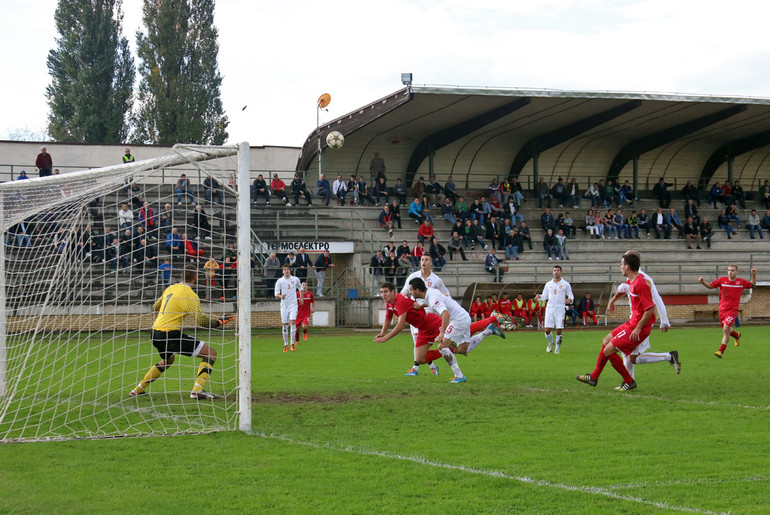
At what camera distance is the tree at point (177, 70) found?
53.5 m

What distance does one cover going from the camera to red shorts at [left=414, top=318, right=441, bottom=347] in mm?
13680

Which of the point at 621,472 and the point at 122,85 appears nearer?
the point at 621,472

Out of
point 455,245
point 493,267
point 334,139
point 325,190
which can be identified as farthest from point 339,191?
point 493,267

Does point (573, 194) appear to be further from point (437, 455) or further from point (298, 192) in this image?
point (437, 455)

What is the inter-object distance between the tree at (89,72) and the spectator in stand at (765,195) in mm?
39228

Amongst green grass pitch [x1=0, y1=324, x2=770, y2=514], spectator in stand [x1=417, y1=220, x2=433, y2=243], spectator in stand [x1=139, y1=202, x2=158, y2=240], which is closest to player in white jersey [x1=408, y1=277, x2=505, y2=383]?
green grass pitch [x1=0, y1=324, x2=770, y2=514]

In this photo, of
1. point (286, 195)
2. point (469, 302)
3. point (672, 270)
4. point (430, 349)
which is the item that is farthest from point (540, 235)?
point (430, 349)

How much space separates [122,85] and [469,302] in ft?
112

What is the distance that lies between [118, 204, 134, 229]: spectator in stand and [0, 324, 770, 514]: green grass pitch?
10.3 feet

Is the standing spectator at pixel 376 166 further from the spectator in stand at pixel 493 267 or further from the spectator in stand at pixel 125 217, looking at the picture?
the spectator in stand at pixel 125 217

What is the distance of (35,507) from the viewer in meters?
6.14

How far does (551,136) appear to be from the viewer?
133 ft

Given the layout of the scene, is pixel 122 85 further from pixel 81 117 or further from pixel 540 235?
pixel 540 235

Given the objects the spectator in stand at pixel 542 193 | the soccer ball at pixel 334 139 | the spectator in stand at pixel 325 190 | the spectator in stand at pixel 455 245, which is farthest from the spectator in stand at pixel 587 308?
the soccer ball at pixel 334 139
